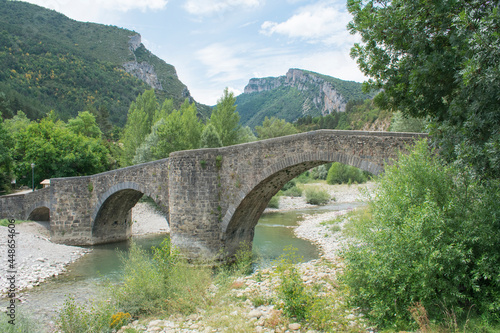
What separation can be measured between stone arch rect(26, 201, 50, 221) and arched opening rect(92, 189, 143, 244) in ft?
11.1

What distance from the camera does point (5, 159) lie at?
2572 centimetres

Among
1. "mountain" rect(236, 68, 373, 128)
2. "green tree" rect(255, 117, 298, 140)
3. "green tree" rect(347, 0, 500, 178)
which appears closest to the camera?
"green tree" rect(347, 0, 500, 178)

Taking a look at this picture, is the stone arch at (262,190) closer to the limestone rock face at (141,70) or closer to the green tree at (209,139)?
the green tree at (209,139)

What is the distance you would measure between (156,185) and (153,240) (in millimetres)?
5292

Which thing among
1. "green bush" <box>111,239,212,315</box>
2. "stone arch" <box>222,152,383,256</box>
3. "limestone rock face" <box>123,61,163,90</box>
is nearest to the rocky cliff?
"limestone rock face" <box>123,61,163,90</box>

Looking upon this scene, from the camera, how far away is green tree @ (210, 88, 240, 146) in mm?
31094

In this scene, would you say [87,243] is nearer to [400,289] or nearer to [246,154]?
[246,154]

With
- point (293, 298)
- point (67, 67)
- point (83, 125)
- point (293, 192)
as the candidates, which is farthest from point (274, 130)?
point (67, 67)

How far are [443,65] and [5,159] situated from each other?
28482 millimetres

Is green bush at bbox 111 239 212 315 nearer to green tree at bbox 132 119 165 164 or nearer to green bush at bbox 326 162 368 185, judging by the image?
green tree at bbox 132 119 165 164

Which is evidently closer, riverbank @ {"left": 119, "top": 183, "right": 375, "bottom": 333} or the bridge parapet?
riverbank @ {"left": 119, "top": 183, "right": 375, "bottom": 333}

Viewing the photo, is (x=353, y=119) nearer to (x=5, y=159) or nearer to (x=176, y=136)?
(x=176, y=136)

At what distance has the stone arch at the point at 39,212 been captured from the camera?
20.1m

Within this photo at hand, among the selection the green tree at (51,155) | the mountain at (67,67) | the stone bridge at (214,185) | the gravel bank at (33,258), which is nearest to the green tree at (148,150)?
the green tree at (51,155)
